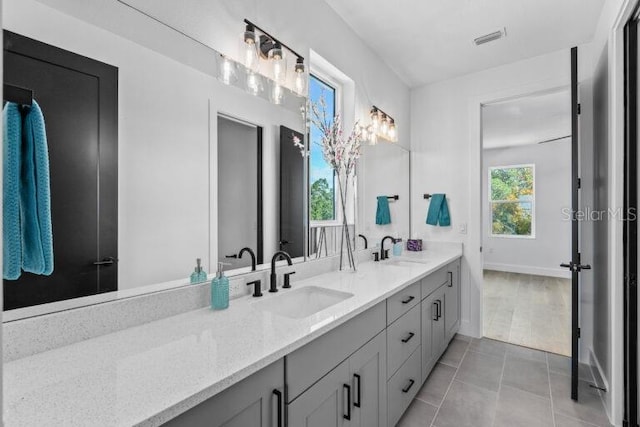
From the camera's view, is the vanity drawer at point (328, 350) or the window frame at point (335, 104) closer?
the vanity drawer at point (328, 350)

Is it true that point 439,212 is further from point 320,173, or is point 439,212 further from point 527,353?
point 320,173

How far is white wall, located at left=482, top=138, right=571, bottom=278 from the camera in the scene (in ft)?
19.5

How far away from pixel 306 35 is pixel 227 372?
1967mm

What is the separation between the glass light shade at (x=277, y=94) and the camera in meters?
1.76

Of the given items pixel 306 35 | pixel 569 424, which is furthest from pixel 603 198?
pixel 306 35

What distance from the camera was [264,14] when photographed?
1.73 m

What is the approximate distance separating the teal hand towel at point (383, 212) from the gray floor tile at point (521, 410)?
152 centimetres

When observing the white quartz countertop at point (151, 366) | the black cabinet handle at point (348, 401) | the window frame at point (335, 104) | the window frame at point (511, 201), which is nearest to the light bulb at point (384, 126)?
the window frame at point (335, 104)

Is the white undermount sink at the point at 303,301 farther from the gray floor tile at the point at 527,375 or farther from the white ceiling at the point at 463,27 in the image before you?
the white ceiling at the point at 463,27

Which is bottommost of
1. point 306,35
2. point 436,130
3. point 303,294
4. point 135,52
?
point 303,294

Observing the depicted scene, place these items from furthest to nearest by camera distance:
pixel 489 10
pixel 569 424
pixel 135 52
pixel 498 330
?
pixel 498 330 → pixel 489 10 → pixel 569 424 → pixel 135 52

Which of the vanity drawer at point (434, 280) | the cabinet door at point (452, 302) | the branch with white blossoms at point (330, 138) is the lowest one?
the cabinet door at point (452, 302)

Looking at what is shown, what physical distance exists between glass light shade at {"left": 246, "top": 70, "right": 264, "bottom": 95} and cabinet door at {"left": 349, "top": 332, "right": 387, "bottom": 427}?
1360 millimetres

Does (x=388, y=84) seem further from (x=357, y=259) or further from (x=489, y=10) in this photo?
(x=357, y=259)
